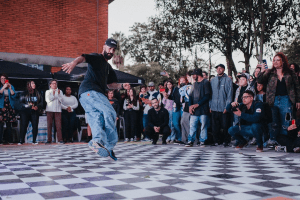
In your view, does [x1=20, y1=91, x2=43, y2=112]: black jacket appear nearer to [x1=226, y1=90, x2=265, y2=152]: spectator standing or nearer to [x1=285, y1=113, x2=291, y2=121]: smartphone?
[x1=226, y1=90, x2=265, y2=152]: spectator standing

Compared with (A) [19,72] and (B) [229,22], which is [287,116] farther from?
(B) [229,22]

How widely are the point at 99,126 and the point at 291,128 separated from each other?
4.04 metres

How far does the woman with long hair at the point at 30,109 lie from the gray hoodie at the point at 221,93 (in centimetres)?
487

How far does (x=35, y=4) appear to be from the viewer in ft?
45.1

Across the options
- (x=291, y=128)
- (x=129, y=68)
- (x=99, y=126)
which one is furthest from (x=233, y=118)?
(x=129, y=68)

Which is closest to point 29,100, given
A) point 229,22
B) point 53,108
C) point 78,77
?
point 53,108

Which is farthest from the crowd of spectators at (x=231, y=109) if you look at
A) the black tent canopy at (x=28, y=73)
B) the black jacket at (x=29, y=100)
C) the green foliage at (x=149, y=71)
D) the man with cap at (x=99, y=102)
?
the green foliage at (x=149, y=71)

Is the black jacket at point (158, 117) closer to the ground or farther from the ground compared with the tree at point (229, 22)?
closer to the ground

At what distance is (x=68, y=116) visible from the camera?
1051cm

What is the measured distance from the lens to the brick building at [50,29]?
43.5 ft

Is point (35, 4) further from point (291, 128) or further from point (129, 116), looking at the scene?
point (291, 128)

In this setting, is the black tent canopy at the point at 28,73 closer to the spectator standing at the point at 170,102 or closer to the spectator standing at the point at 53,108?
the spectator standing at the point at 53,108

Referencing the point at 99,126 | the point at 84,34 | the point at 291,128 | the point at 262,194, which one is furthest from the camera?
the point at 84,34

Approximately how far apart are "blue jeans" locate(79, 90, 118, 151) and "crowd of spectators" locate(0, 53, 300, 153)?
127 inches
